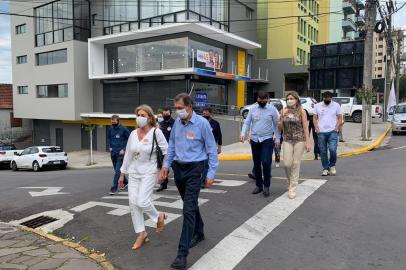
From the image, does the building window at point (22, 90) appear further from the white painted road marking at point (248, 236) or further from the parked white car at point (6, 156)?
the white painted road marking at point (248, 236)

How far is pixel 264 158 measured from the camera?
683cm

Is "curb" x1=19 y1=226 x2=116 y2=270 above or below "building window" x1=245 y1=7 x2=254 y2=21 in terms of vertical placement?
below

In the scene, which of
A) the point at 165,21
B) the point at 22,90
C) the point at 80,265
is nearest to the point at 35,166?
the point at 165,21

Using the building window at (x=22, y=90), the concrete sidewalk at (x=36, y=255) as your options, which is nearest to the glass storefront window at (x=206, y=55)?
the building window at (x=22, y=90)

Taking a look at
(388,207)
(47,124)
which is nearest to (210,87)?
(47,124)

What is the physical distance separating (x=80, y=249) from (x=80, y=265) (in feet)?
2.02

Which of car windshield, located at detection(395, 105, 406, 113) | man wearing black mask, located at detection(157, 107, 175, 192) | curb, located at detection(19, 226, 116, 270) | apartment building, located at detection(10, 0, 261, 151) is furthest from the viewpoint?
apartment building, located at detection(10, 0, 261, 151)

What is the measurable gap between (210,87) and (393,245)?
2342cm

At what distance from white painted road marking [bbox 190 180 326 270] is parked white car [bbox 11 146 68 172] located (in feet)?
58.0

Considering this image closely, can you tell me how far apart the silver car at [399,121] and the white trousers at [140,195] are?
18665 mm

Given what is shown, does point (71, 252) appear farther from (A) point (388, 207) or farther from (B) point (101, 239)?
→ (A) point (388, 207)

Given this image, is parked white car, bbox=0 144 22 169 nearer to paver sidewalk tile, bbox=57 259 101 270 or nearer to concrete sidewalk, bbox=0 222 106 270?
concrete sidewalk, bbox=0 222 106 270

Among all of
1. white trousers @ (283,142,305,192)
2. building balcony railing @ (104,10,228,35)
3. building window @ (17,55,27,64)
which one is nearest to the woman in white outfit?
white trousers @ (283,142,305,192)

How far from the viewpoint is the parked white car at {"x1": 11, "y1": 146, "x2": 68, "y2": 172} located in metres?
21.8
